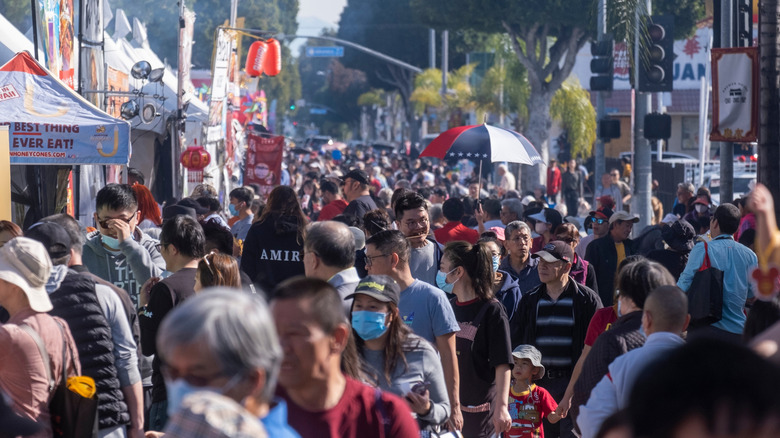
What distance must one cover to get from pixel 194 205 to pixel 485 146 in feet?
10.8

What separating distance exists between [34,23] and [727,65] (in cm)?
752

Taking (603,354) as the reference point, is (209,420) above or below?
above

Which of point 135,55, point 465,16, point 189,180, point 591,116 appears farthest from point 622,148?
point 189,180

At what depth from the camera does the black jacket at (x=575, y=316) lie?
6.78 metres

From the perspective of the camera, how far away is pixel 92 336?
451 centimetres

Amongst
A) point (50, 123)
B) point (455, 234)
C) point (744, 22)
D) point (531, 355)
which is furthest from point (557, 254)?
point (744, 22)

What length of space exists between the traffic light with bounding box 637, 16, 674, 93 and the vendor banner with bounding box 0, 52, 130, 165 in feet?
26.7

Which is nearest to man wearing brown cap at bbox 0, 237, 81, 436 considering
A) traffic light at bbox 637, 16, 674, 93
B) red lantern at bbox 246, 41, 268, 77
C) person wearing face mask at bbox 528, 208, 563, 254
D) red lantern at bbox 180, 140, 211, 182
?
person wearing face mask at bbox 528, 208, 563, 254

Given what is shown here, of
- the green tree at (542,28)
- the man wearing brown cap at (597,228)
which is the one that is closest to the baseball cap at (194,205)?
the man wearing brown cap at (597,228)

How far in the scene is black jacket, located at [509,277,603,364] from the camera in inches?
267

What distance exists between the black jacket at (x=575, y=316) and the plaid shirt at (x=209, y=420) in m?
4.85

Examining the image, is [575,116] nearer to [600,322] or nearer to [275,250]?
[275,250]

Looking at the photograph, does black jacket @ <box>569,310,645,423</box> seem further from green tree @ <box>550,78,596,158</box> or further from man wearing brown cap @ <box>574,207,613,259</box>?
green tree @ <box>550,78,596,158</box>

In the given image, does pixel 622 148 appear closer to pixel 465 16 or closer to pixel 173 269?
pixel 465 16
